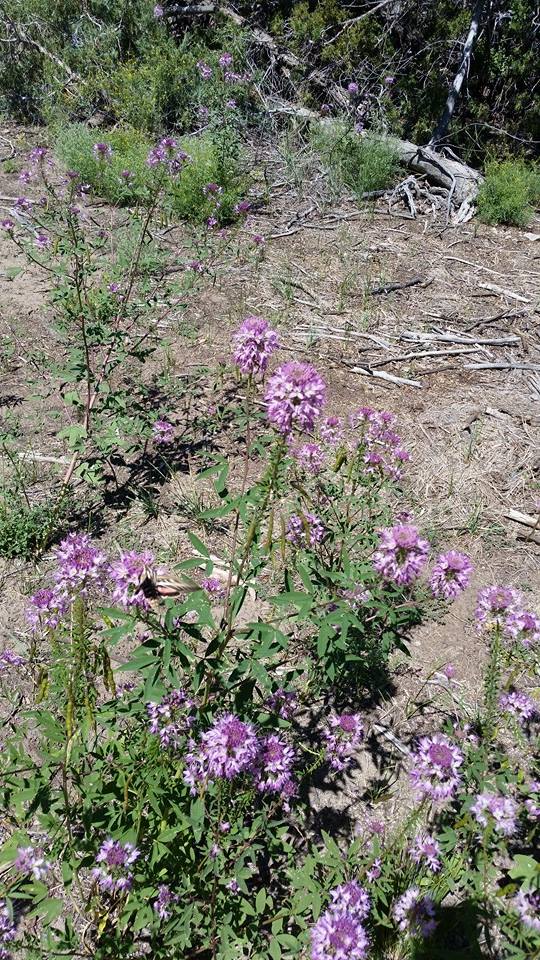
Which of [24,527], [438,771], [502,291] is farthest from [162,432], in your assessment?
[502,291]

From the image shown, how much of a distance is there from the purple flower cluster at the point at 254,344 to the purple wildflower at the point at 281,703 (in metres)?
1.12

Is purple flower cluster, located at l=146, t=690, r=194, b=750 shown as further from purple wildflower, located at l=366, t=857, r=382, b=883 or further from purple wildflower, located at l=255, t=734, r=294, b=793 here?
purple wildflower, located at l=366, t=857, r=382, b=883

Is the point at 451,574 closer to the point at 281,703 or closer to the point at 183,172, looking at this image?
the point at 281,703

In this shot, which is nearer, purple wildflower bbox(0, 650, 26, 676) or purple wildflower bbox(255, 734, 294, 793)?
purple wildflower bbox(255, 734, 294, 793)

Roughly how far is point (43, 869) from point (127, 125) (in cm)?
931

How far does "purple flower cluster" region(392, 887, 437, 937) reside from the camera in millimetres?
2006

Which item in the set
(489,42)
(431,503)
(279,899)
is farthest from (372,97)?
(279,899)

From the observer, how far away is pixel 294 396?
5.88 ft

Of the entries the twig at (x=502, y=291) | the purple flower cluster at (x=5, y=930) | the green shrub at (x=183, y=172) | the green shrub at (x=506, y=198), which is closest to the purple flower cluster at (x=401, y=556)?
the purple flower cluster at (x=5, y=930)

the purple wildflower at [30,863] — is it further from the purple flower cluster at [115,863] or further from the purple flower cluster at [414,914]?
→ the purple flower cluster at [414,914]

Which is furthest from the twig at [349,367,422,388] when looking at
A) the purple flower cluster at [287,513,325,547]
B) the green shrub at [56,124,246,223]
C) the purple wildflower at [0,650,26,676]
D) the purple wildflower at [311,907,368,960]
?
the purple wildflower at [311,907,368,960]

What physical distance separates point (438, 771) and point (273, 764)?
0.52 metres

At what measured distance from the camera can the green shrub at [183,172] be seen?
276 inches

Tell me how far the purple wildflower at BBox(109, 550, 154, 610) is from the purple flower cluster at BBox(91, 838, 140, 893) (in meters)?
0.67
